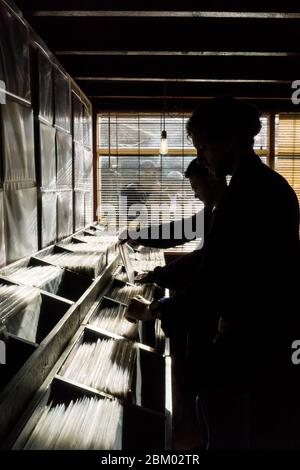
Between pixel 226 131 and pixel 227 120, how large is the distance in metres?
0.04

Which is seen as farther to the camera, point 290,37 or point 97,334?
point 290,37

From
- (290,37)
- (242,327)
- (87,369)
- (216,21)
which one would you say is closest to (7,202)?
(87,369)

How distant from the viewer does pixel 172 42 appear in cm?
426

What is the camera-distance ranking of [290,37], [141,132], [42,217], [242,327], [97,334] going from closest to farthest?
[242,327] → [97,334] → [42,217] → [290,37] → [141,132]

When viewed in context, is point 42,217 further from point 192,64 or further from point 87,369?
point 192,64

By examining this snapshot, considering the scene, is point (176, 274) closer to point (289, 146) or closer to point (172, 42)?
point (172, 42)

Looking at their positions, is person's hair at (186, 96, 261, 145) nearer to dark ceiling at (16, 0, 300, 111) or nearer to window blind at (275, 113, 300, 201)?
dark ceiling at (16, 0, 300, 111)

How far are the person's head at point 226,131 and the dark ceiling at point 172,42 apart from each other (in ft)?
6.67

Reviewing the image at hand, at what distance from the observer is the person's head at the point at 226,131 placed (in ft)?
5.81

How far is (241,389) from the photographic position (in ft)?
5.99

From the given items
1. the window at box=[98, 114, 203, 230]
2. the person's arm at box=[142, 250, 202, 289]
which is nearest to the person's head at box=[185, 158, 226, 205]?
the person's arm at box=[142, 250, 202, 289]

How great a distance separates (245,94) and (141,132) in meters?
1.84

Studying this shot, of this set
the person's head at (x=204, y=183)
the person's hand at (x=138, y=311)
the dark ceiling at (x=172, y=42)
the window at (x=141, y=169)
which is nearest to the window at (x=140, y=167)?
the window at (x=141, y=169)

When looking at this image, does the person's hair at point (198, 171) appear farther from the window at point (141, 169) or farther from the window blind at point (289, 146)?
the window blind at point (289, 146)
